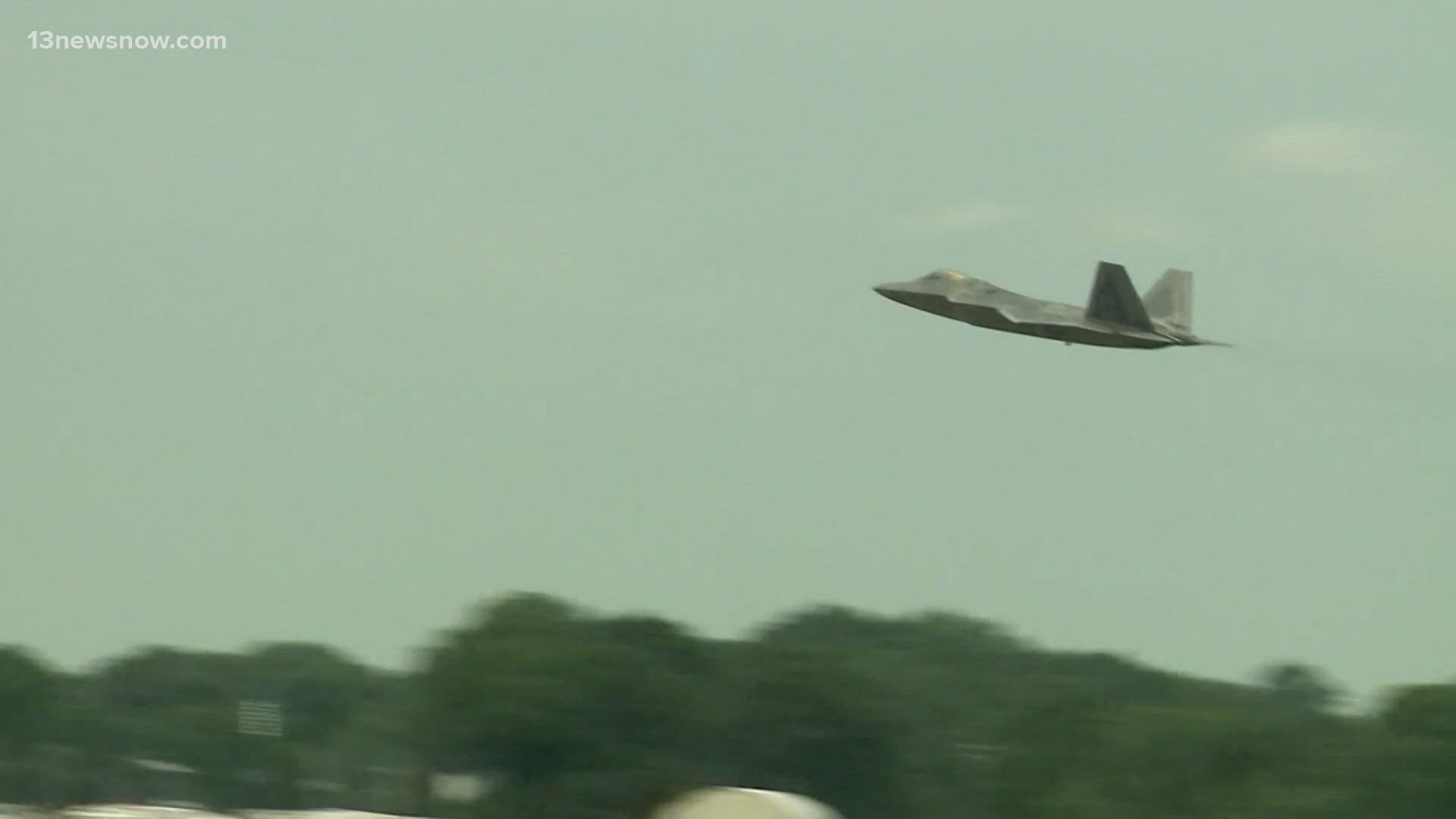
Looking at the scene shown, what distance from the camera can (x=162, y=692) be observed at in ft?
409

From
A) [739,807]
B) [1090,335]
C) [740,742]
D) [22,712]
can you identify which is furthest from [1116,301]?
[22,712]

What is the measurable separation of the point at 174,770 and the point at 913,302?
6868 centimetres

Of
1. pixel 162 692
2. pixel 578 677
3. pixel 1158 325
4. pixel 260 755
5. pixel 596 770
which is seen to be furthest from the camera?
pixel 162 692

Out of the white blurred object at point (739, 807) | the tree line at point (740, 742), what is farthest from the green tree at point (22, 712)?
the white blurred object at point (739, 807)

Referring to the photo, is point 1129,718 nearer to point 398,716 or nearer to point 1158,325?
point 398,716

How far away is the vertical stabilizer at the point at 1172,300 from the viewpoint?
4525 centimetres

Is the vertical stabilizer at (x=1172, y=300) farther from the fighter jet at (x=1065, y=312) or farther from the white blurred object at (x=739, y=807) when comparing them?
the white blurred object at (x=739, y=807)

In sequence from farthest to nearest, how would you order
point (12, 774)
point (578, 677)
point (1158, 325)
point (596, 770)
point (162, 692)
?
point (162, 692) → point (12, 774) → point (578, 677) → point (596, 770) → point (1158, 325)

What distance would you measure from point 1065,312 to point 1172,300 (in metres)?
3.18

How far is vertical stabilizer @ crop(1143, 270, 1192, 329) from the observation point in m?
45.2

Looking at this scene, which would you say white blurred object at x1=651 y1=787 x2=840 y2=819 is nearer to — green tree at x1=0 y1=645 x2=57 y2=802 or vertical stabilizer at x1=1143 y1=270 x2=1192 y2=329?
vertical stabilizer at x1=1143 y1=270 x2=1192 y2=329

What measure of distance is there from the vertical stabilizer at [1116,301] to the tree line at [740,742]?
80.7 ft

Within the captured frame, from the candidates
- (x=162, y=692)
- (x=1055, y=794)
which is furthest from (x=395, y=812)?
(x=162, y=692)

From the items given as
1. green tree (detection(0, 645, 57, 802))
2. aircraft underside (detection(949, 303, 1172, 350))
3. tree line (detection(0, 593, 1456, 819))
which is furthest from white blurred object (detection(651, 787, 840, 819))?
green tree (detection(0, 645, 57, 802))
